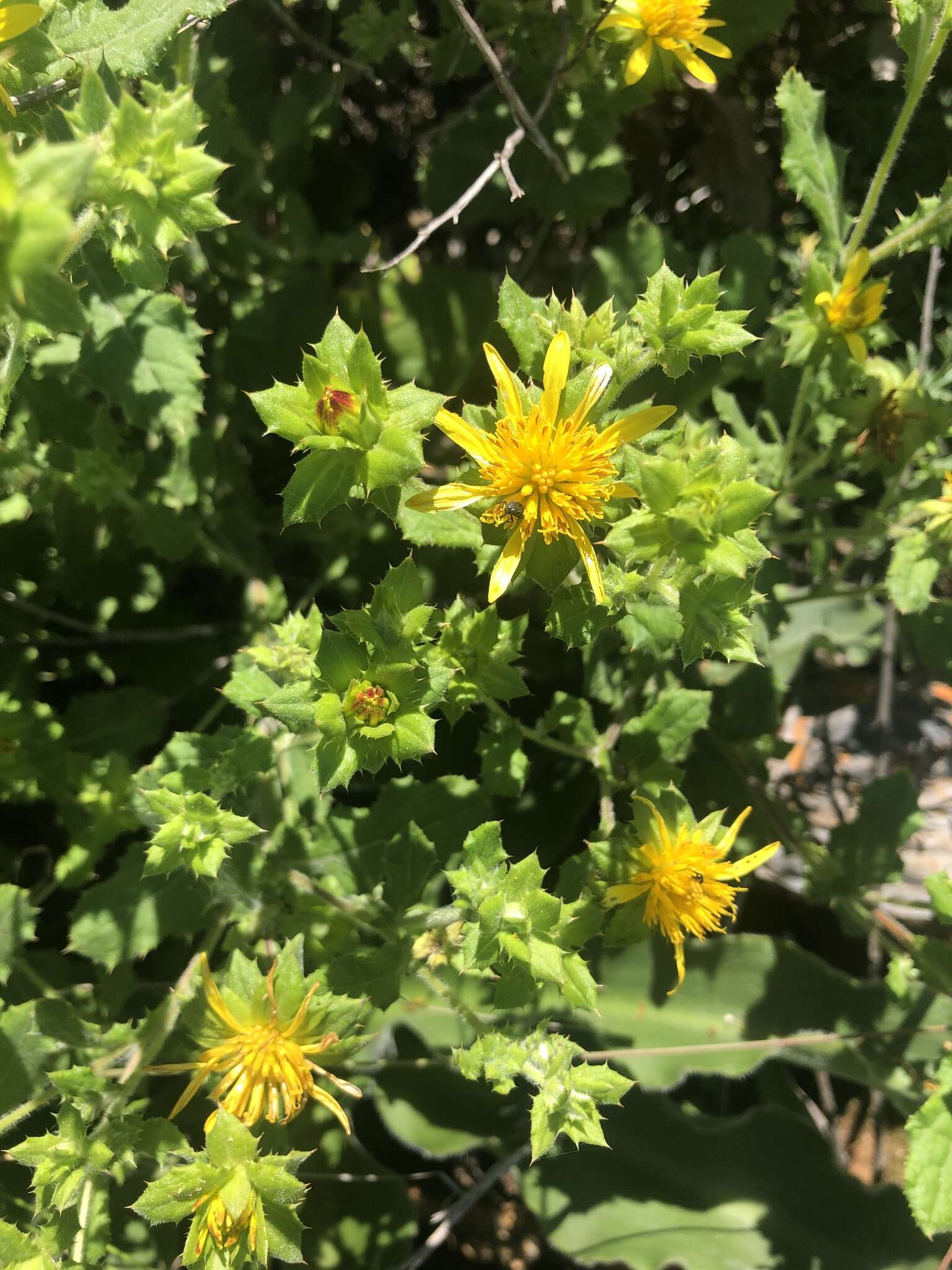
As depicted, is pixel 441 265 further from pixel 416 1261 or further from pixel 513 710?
pixel 416 1261

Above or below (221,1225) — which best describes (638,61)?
above

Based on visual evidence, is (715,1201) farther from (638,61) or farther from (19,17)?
(19,17)

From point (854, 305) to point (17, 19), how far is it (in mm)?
1842

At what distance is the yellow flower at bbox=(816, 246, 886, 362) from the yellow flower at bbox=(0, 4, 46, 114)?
1713mm

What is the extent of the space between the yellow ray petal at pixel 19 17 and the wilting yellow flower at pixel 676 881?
1.93 metres

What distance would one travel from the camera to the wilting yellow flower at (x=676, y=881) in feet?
6.64

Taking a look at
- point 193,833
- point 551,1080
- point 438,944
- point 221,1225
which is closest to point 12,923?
point 193,833

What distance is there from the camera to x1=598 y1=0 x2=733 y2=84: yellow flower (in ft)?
7.22

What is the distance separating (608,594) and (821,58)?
255 cm

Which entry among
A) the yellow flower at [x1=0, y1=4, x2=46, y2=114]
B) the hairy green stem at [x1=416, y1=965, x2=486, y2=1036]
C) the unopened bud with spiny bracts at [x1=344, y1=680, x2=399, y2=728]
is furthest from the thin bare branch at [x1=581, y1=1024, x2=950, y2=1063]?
the yellow flower at [x1=0, y1=4, x2=46, y2=114]

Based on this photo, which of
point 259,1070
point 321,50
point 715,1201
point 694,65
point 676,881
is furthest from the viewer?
point 715,1201

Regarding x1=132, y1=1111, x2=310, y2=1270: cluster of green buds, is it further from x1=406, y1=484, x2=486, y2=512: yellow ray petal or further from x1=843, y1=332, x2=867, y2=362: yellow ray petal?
x1=843, y1=332, x2=867, y2=362: yellow ray petal

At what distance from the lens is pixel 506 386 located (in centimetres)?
176

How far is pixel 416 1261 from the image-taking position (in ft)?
8.55
